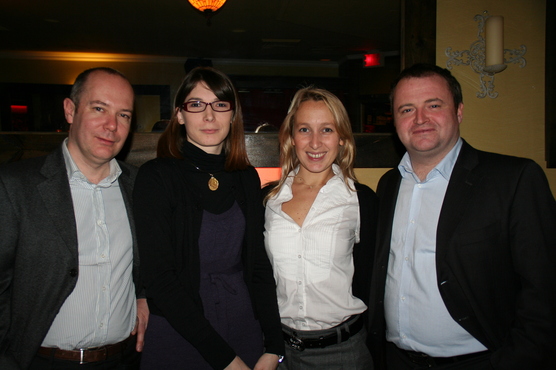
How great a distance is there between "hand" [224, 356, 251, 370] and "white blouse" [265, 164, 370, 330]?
1.05 feet

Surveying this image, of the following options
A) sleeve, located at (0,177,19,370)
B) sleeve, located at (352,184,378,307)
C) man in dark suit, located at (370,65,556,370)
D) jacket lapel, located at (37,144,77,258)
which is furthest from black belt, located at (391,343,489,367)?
sleeve, located at (0,177,19,370)

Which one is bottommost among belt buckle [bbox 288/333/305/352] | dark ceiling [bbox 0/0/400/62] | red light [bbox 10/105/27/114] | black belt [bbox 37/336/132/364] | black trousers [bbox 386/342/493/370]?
black trousers [bbox 386/342/493/370]

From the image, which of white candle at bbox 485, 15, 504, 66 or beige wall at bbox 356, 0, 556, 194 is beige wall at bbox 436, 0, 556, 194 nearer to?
beige wall at bbox 356, 0, 556, 194

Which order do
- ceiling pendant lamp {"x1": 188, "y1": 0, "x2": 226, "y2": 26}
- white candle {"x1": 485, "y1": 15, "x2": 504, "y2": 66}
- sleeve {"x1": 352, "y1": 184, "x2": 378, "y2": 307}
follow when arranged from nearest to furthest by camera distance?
sleeve {"x1": 352, "y1": 184, "x2": 378, "y2": 307}
white candle {"x1": 485, "y1": 15, "x2": 504, "y2": 66}
ceiling pendant lamp {"x1": 188, "y1": 0, "x2": 226, "y2": 26}

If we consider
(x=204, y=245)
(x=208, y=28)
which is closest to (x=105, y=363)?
(x=204, y=245)

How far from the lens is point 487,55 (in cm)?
277

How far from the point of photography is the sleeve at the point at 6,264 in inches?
60.2

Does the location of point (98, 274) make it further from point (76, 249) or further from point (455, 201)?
point (455, 201)

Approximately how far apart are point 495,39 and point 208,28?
5.41 m

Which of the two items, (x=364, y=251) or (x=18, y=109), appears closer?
(x=364, y=251)

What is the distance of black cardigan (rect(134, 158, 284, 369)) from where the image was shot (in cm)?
159

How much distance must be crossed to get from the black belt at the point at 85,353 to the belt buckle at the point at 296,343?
0.82 metres

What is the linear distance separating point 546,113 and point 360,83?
565 centimetres

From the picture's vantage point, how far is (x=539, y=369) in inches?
61.0
